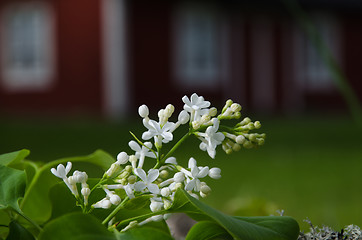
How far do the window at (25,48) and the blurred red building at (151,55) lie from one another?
2 centimetres

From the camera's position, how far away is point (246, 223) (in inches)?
34.3

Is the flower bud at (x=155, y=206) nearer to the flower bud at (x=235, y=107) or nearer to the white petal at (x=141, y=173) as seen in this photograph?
the white petal at (x=141, y=173)

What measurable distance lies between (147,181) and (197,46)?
1346 cm

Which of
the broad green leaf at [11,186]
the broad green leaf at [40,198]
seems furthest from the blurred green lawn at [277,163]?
the broad green leaf at [11,186]

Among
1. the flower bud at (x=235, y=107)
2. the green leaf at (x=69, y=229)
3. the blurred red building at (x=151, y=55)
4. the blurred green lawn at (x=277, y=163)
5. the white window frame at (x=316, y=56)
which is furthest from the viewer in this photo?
the white window frame at (x=316, y=56)

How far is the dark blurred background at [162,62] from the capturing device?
1294cm

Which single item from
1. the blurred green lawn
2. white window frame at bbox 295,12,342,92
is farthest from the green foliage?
white window frame at bbox 295,12,342,92

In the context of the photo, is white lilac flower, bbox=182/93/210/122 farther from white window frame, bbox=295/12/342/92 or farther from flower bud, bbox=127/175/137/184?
white window frame, bbox=295/12/342/92

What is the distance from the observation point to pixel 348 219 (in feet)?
9.68

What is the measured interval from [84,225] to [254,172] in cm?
481

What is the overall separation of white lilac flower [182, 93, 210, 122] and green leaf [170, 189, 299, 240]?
100 mm

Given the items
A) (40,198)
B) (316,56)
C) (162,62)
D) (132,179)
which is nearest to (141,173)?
(132,179)

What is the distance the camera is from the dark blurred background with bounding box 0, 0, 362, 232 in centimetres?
1294

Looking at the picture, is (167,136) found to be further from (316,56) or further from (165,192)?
(316,56)
